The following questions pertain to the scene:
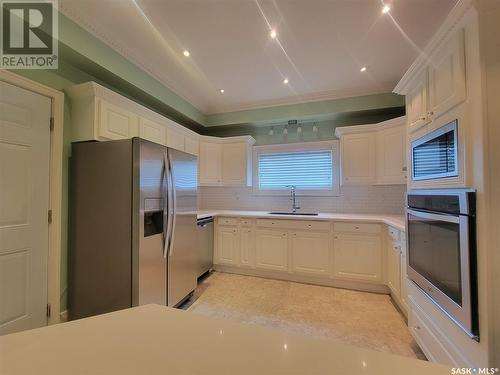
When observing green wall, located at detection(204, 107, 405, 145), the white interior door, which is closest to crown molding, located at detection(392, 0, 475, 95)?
green wall, located at detection(204, 107, 405, 145)

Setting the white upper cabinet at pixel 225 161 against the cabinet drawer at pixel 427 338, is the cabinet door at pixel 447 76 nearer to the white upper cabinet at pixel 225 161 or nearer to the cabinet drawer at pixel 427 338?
the cabinet drawer at pixel 427 338

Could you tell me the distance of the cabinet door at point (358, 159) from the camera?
3246mm

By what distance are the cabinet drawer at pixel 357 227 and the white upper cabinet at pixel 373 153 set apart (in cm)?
71

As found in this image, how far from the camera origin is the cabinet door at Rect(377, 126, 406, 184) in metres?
2.87

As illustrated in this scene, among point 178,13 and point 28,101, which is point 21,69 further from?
point 178,13

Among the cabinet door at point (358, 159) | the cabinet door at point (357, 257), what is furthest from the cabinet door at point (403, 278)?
the cabinet door at point (358, 159)

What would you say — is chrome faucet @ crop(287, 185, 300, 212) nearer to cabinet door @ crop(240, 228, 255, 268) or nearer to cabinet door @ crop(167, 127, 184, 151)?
cabinet door @ crop(240, 228, 255, 268)

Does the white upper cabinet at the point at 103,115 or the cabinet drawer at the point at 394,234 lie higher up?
the white upper cabinet at the point at 103,115

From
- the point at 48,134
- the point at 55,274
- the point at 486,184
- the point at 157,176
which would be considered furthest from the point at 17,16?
the point at 486,184

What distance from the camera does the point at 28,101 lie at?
6.22 ft

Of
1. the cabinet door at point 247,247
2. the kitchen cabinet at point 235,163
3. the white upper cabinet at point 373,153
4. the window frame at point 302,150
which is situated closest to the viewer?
the white upper cabinet at point 373,153

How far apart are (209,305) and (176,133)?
95.9 inches

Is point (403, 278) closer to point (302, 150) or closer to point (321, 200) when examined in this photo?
point (321, 200)

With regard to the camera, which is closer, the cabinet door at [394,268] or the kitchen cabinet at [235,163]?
the cabinet door at [394,268]
